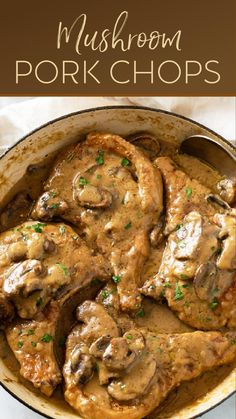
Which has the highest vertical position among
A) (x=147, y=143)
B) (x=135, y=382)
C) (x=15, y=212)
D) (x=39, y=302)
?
(x=147, y=143)

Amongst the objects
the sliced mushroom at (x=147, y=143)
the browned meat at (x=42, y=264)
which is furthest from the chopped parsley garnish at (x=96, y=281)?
the sliced mushroom at (x=147, y=143)

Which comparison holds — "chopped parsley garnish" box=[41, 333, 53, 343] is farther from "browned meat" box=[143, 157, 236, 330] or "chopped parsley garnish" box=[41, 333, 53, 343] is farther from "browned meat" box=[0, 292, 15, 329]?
"browned meat" box=[143, 157, 236, 330]

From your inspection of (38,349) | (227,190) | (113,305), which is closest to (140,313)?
(113,305)

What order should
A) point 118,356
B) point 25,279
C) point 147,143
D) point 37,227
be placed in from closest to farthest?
point 118,356 → point 25,279 → point 37,227 → point 147,143

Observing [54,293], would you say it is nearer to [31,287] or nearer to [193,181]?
[31,287]

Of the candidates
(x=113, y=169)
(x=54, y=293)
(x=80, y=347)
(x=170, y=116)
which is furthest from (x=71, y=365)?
(x=170, y=116)

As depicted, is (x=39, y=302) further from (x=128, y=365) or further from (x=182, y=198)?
(x=182, y=198)
